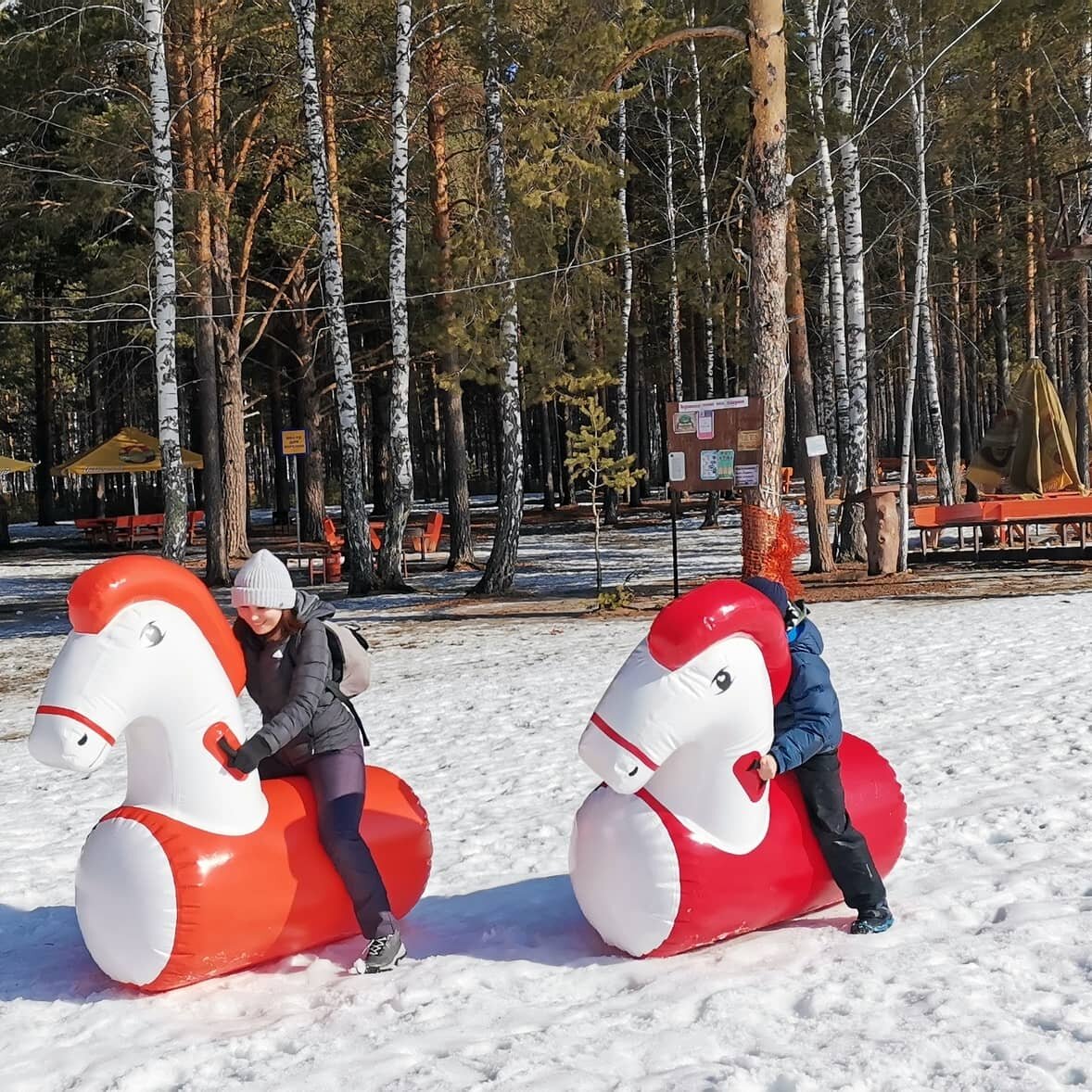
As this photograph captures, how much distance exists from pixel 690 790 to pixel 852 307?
1455 cm

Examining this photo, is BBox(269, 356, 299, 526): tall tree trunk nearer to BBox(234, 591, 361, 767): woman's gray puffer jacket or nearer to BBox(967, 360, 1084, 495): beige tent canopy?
BBox(967, 360, 1084, 495): beige tent canopy

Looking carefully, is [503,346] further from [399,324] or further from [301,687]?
[301,687]

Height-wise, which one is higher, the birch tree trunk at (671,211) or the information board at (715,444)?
the birch tree trunk at (671,211)

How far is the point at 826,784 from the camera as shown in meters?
4.92

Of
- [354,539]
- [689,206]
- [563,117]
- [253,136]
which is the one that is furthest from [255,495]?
[563,117]

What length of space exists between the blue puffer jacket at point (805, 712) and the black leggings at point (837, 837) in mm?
99

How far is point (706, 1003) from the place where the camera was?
4.29 meters

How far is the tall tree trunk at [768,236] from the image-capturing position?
12125mm

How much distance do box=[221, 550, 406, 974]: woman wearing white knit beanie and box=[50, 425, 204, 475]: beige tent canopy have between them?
26770 millimetres

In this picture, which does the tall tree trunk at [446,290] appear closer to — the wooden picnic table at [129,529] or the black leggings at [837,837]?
the wooden picnic table at [129,529]

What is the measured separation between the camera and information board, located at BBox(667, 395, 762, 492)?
13102mm

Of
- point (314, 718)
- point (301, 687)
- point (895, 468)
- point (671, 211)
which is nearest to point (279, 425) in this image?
point (671, 211)

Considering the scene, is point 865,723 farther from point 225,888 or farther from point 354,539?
point 354,539

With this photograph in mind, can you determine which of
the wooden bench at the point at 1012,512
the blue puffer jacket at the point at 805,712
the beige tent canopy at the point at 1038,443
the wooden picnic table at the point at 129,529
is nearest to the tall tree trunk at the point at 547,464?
the wooden picnic table at the point at 129,529
